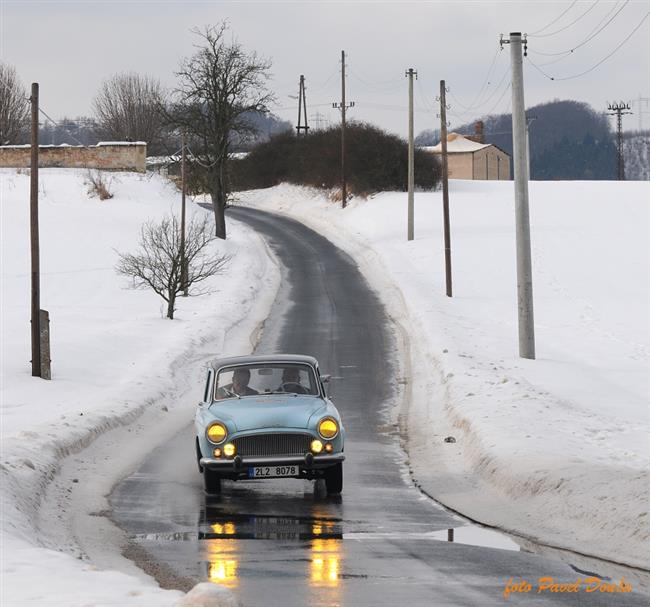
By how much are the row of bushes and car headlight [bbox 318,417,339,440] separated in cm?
6315

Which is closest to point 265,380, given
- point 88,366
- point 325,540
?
point 325,540

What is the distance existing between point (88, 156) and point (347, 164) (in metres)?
19.0

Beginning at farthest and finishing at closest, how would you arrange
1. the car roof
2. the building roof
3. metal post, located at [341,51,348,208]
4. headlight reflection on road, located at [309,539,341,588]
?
the building roof < metal post, located at [341,51,348,208] < the car roof < headlight reflection on road, located at [309,539,341,588]

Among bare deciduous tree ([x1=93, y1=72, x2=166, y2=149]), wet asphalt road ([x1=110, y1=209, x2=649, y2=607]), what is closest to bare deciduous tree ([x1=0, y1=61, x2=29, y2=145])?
bare deciduous tree ([x1=93, y1=72, x2=166, y2=149])

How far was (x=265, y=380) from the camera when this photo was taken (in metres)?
14.4

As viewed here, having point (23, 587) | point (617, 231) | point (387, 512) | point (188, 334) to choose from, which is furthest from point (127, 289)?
point (23, 587)

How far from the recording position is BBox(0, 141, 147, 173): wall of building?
6925 cm

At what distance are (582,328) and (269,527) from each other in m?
25.3

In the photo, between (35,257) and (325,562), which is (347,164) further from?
(325,562)

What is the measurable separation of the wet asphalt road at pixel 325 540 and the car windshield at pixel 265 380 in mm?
1177

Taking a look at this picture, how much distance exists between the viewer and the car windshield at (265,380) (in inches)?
564

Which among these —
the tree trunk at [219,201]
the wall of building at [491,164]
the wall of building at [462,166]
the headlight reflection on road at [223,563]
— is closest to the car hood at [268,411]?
the headlight reflection on road at [223,563]

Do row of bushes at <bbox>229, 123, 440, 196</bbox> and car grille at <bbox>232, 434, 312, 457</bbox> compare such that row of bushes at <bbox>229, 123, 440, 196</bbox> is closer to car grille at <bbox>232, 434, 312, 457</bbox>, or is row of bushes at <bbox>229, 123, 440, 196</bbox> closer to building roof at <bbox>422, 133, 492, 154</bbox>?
building roof at <bbox>422, 133, 492, 154</bbox>

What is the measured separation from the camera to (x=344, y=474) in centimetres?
1504
